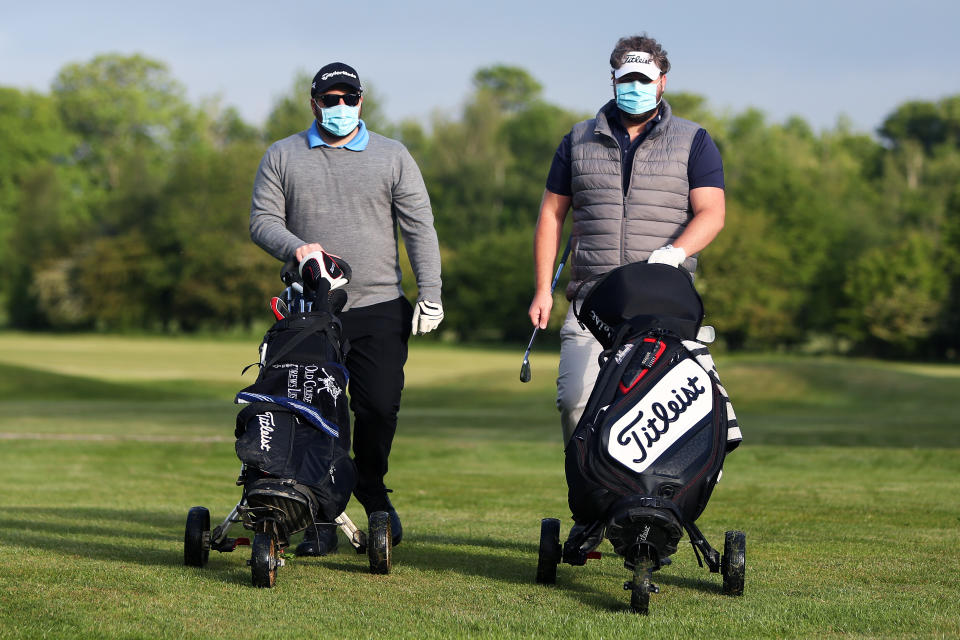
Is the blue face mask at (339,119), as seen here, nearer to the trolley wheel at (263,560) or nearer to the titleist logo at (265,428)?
the titleist logo at (265,428)

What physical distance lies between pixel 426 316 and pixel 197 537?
59.9 inches

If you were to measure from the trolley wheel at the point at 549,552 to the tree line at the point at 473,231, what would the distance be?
210ft

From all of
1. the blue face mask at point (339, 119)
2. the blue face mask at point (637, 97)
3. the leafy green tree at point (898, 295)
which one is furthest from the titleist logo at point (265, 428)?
the leafy green tree at point (898, 295)

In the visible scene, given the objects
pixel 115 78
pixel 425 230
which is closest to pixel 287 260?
pixel 425 230

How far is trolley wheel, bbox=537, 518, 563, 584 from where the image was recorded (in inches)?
210

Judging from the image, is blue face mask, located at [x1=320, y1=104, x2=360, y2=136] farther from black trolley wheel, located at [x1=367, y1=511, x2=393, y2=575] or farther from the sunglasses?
black trolley wheel, located at [x1=367, y1=511, x2=393, y2=575]

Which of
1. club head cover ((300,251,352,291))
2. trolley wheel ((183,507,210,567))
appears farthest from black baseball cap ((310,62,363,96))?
trolley wheel ((183,507,210,567))

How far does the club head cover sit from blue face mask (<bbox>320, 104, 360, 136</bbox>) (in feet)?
2.31

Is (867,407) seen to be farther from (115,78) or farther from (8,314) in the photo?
(115,78)

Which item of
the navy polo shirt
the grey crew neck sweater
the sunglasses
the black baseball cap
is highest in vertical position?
the black baseball cap

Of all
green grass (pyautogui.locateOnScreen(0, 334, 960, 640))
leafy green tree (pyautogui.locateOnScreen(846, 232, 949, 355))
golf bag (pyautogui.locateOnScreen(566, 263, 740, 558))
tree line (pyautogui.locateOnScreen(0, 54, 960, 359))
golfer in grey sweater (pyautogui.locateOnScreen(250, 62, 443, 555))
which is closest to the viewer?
green grass (pyautogui.locateOnScreen(0, 334, 960, 640))

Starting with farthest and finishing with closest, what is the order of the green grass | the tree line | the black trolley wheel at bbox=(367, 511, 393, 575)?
the tree line
the black trolley wheel at bbox=(367, 511, 393, 575)
the green grass

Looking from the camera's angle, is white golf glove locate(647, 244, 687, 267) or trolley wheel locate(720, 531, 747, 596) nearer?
trolley wheel locate(720, 531, 747, 596)

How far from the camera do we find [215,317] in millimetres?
82812
